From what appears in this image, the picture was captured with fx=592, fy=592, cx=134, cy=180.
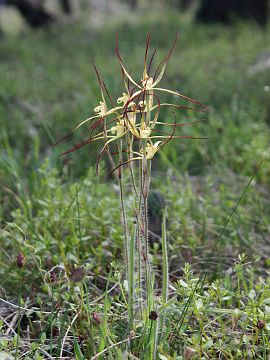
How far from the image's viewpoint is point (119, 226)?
2.79 metres

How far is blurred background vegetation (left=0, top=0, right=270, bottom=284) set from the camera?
286 cm

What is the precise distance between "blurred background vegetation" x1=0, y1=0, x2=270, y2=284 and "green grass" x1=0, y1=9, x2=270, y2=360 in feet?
0.04

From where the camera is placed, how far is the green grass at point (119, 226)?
6.58ft

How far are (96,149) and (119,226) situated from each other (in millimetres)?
1523

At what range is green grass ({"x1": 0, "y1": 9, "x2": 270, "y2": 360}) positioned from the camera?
79.0 inches

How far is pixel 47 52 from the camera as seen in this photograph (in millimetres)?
8883

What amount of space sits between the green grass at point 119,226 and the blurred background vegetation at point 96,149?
0.5 inches

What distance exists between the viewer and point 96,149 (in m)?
4.23

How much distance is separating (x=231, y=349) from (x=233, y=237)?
982 mm

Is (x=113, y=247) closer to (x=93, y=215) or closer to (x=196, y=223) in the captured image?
(x=93, y=215)

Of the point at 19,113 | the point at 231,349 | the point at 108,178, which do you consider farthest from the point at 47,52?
the point at 231,349

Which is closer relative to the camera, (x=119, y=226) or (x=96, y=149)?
(x=119, y=226)

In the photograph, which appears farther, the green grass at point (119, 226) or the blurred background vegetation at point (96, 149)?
the blurred background vegetation at point (96, 149)

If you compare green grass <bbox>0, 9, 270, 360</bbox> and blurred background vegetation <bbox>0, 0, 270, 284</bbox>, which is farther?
blurred background vegetation <bbox>0, 0, 270, 284</bbox>
